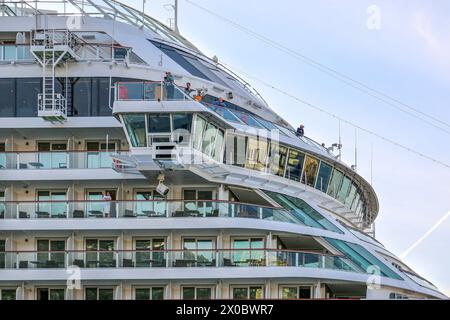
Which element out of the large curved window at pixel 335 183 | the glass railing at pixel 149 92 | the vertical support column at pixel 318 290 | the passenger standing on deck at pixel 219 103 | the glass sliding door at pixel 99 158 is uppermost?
the glass railing at pixel 149 92

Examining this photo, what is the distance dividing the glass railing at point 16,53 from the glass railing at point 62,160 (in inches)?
115

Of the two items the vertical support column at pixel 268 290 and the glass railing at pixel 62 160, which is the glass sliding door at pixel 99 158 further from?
the vertical support column at pixel 268 290

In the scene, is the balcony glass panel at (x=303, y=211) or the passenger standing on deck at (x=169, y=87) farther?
the balcony glass panel at (x=303, y=211)

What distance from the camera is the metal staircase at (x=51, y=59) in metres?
37.3

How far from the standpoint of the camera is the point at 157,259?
35969 mm

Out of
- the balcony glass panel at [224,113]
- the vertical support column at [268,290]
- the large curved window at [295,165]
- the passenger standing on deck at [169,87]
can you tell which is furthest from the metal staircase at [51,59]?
the vertical support column at [268,290]

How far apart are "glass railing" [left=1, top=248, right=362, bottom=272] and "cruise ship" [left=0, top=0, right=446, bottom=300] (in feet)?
0.12

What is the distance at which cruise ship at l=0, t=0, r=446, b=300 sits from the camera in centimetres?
3603

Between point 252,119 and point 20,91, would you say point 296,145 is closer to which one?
point 252,119

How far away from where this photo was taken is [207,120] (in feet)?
121

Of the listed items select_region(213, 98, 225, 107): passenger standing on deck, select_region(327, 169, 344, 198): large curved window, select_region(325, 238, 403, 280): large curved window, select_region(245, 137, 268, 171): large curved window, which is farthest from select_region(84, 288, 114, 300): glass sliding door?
select_region(327, 169, 344, 198): large curved window

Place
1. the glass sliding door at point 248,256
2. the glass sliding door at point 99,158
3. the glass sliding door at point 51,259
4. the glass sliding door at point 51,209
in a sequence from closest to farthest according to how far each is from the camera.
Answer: the glass sliding door at point 248,256, the glass sliding door at point 51,259, the glass sliding door at point 51,209, the glass sliding door at point 99,158

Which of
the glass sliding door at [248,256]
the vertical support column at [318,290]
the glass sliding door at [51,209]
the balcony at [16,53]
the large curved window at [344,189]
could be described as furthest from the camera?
the large curved window at [344,189]
